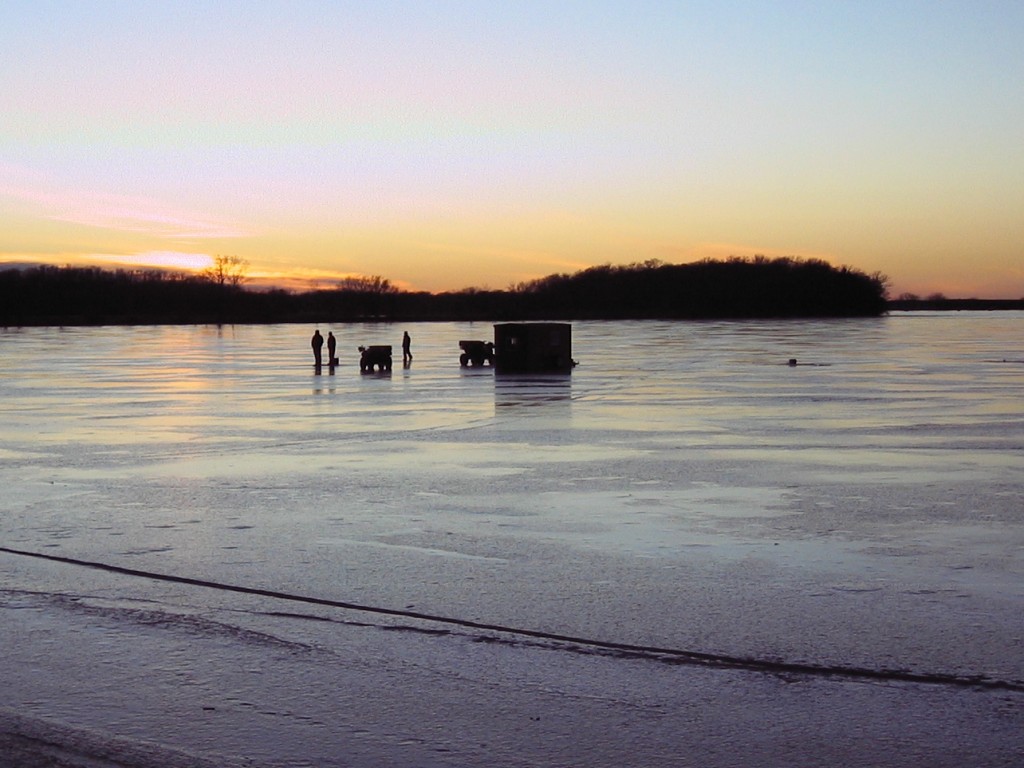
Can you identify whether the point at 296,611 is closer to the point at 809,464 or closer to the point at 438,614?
the point at 438,614

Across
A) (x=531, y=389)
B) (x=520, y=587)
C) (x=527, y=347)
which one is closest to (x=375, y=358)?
(x=527, y=347)

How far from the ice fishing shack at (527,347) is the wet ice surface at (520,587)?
17.0 m

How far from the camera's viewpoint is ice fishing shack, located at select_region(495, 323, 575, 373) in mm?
36594

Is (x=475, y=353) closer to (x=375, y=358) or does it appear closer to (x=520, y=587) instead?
(x=375, y=358)

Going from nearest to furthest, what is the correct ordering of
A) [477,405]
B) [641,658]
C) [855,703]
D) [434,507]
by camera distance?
[855,703], [641,658], [434,507], [477,405]

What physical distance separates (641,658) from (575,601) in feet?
4.29

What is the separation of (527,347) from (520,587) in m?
28.7

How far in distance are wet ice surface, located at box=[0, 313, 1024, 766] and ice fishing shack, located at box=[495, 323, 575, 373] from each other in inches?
670

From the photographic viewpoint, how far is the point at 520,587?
802 centimetres

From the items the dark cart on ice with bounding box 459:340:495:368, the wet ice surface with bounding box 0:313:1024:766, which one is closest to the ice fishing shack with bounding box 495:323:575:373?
the dark cart on ice with bounding box 459:340:495:368

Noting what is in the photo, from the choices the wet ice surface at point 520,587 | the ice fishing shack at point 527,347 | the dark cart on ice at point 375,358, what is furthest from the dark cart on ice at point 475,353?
the wet ice surface at point 520,587

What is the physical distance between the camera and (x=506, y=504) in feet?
37.8

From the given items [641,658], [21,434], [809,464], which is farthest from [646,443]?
[641,658]

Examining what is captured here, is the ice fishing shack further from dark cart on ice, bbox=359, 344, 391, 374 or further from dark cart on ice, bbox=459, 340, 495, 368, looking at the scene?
dark cart on ice, bbox=459, 340, 495, 368
